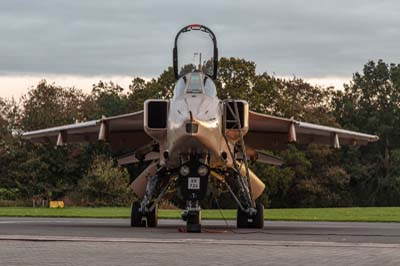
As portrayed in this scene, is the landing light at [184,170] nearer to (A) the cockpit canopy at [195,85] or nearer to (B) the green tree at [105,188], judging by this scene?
(A) the cockpit canopy at [195,85]

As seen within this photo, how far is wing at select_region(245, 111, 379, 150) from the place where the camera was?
847 inches

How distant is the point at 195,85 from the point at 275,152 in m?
46.6

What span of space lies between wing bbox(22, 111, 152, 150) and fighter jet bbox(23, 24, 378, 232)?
0.13ft

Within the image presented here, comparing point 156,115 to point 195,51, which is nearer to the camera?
point 156,115

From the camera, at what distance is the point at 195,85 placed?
1781 centimetres

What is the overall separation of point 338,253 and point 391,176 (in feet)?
204

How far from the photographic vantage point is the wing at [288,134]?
2152cm

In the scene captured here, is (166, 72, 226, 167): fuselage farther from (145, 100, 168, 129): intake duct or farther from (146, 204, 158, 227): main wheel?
(146, 204, 158, 227): main wheel

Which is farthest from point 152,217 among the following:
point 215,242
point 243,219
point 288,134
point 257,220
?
point 215,242

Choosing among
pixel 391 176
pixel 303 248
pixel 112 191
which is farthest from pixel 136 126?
pixel 391 176

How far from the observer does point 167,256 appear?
10.1 m

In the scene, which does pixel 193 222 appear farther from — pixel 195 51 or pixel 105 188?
pixel 105 188

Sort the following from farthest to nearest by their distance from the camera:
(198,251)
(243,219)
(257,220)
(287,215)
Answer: (287,215) < (243,219) < (257,220) < (198,251)

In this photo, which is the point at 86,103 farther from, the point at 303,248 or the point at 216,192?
the point at 303,248
